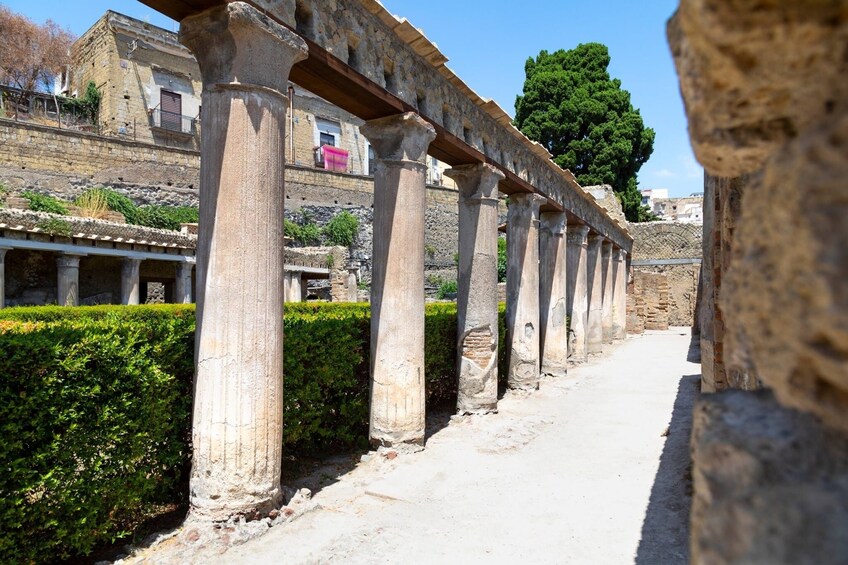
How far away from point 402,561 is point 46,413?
7.42 feet

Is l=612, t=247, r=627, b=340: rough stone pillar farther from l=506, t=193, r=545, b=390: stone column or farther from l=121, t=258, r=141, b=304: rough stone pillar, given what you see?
l=121, t=258, r=141, b=304: rough stone pillar

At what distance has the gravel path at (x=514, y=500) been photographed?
3797 mm

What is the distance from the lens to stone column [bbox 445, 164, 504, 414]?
26.2ft

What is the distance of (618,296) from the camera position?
2056 cm

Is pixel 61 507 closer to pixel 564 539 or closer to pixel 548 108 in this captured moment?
pixel 564 539

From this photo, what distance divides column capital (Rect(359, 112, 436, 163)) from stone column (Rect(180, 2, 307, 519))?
7.00ft

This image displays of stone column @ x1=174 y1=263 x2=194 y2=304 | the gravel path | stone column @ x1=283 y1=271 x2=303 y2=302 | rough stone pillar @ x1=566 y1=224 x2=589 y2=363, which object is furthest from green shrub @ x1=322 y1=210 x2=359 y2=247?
the gravel path

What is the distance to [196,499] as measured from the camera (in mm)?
3959

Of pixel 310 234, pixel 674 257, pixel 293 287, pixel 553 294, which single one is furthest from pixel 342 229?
pixel 553 294

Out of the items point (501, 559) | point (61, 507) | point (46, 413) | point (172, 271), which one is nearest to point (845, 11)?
point (501, 559)


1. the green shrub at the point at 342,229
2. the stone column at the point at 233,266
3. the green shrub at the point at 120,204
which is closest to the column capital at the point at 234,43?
the stone column at the point at 233,266

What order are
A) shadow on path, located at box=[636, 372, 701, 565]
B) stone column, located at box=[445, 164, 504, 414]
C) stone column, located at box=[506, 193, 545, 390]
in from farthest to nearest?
stone column, located at box=[506, 193, 545, 390]
stone column, located at box=[445, 164, 504, 414]
shadow on path, located at box=[636, 372, 701, 565]

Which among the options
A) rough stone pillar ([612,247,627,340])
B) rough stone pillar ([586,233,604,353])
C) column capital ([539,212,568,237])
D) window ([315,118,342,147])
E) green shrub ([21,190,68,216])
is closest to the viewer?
column capital ([539,212,568,237])

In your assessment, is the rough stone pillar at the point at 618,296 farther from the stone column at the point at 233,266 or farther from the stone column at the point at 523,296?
the stone column at the point at 233,266
